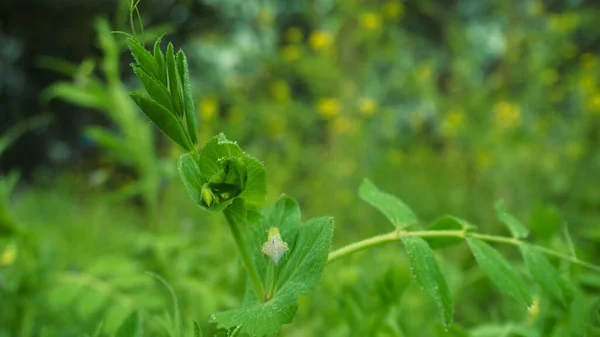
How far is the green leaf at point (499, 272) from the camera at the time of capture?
0.45m

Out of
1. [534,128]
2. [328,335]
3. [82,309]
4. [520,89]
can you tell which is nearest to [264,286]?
[328,335]

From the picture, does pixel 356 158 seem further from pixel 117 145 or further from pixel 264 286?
pixel 264 286

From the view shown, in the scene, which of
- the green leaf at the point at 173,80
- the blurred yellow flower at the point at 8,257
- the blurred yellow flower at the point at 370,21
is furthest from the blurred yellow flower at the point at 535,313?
the blurred yellow flower at the point at 370,21

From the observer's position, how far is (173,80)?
39 centimetres

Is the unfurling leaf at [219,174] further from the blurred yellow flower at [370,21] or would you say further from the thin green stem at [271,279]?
the blurred yellow flower at [370,21]

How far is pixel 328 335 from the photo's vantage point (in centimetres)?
82

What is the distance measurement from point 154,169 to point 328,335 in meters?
0.59

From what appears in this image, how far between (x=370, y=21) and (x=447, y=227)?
301 cm

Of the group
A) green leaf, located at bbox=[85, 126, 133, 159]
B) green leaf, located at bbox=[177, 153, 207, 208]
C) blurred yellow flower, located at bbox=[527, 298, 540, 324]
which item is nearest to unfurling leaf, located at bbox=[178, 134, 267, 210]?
green leaf, located at bbox=[177, 153, 207, 208]

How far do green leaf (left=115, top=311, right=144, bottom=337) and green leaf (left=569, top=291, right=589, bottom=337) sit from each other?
1.14 feet

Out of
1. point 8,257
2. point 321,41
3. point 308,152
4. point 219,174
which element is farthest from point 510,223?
point 308,152

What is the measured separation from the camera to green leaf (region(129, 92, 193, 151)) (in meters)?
0.37

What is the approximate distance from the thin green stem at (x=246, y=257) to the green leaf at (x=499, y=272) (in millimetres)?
166

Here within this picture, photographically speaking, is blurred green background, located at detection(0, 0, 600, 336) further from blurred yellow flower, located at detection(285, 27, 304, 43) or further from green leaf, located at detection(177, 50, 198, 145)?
green leaf, located at detection(177, 50, 198, 145)
